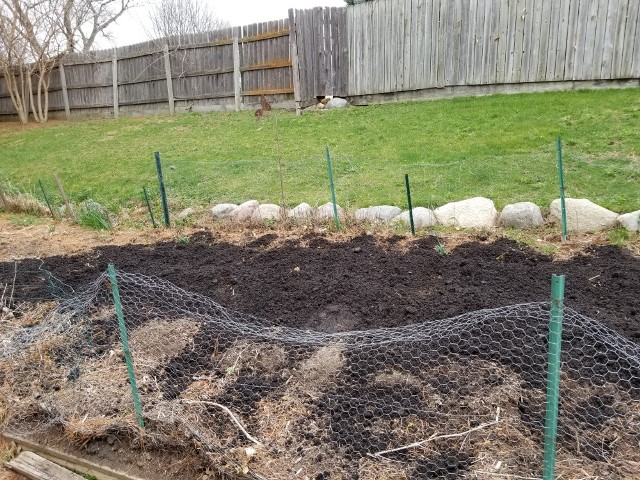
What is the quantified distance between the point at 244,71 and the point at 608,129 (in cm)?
824

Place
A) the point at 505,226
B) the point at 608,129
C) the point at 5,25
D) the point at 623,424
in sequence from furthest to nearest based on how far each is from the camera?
the point at 5,25 < the point at 608,129 < the point at 505,226 < the point at 623,424

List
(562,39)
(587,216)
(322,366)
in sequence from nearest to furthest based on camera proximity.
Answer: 1. (322,366)
2. (587,216)
3. (562,39)

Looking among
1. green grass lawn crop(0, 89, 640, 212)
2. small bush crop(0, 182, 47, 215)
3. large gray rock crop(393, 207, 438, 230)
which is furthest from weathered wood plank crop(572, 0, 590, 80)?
small bush crop(0, 182, 47, 215)

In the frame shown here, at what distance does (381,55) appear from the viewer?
1062 cm

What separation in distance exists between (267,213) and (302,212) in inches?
19.6

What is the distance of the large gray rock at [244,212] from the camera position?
6512mm

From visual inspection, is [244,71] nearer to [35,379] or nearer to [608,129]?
[608,129]

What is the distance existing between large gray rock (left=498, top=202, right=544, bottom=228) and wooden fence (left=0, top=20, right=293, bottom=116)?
7.20 meters

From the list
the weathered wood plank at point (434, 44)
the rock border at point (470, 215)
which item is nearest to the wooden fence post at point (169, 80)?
the weathered wood plank at point (434, 44)

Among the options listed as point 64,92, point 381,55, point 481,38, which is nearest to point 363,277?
point 481,38

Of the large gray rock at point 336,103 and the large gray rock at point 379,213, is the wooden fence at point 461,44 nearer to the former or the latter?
the large gray rock at point 336,103

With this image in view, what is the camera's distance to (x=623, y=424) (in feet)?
8.75

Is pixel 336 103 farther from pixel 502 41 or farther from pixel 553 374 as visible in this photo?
pixel 553 374

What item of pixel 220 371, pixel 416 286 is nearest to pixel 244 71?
pixel 416 286
